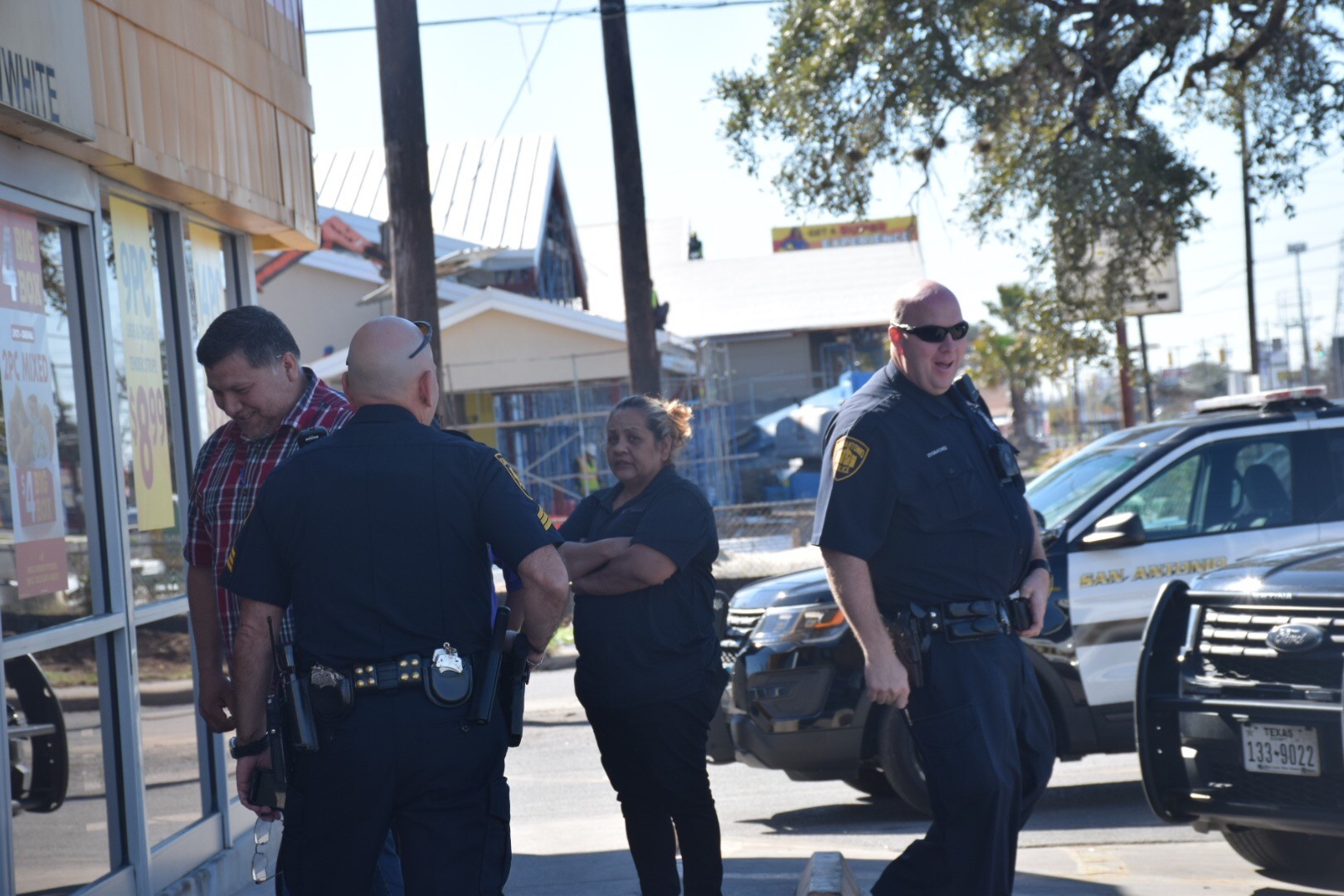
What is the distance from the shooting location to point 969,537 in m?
4.36

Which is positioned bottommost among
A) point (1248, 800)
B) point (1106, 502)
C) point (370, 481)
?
point (1248, 800)

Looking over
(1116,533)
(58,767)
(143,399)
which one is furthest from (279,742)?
(1116,533)

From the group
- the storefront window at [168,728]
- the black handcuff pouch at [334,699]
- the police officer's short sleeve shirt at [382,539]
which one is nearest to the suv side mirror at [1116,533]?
the police officer's short sleeve shirt at [382,539]

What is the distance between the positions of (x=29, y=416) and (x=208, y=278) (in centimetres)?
188

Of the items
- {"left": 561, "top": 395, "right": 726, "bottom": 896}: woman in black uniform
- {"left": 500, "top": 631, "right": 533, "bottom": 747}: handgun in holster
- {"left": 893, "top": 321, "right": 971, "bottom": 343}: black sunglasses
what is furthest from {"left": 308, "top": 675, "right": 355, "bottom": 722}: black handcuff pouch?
{"left": 893, "top": 321, "right": 971, "bottom": 343}: black sunglasses

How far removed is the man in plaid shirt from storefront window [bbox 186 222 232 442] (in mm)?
2184

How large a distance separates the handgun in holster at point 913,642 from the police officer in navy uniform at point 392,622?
125cm

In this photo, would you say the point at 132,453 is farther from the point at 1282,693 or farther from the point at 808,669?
the point at 1282,693

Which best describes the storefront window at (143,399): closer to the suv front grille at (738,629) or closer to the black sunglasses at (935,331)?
the suv front grille at (738,629)

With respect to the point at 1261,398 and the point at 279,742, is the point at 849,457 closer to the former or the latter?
the point at 279,742

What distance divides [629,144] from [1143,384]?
8420 mm

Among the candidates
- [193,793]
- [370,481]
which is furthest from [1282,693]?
[193,793]

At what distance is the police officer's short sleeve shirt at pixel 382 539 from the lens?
341 cm

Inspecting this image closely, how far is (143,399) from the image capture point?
19.1 ft
